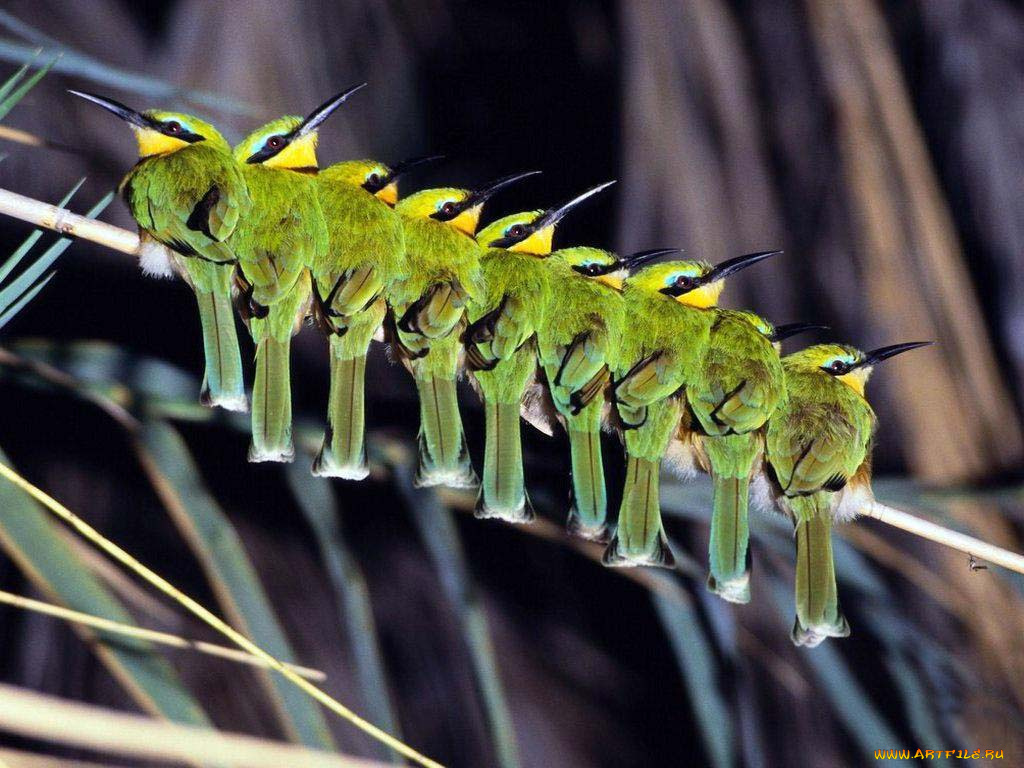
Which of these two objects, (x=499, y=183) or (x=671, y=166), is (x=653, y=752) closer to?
(x=671, y=166)

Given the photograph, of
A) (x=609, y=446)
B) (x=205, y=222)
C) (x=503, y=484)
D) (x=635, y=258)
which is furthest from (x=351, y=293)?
(x=609, y=446)

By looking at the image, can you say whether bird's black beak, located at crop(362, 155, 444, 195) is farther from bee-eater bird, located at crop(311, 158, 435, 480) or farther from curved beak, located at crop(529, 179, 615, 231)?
curved beak, located at crop(529, 179, 615, 231)

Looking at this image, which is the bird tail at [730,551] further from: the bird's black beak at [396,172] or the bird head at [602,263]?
the bird's black beak at [396,172]

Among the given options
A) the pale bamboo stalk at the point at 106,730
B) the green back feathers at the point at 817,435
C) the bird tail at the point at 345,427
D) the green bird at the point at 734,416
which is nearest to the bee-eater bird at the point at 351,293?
the bird tail at the point at 345,427

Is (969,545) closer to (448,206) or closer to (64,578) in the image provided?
(448,206)

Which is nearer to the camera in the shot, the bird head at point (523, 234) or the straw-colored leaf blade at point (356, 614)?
the straw-colored leaf blade at point (356, 614)

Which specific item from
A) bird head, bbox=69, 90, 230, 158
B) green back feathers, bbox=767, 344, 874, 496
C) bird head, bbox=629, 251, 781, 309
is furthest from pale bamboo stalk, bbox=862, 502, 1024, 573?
bird head, bbox=69, 90, 230, 158
